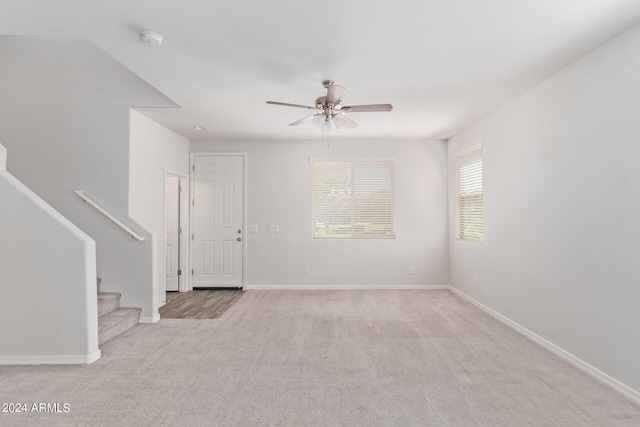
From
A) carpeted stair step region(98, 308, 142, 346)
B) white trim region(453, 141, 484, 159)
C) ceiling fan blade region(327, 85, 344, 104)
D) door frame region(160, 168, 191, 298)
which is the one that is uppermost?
ceiling fan blade region(327, 85, 344, 104)

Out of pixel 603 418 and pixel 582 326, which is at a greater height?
pixel 582 326

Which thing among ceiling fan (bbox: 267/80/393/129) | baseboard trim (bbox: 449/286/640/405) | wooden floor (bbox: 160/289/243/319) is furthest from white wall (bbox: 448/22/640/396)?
wooden floor (bbox: 160/289/243/319)

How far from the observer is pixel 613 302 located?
2.54m

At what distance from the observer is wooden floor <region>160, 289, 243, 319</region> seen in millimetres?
4445

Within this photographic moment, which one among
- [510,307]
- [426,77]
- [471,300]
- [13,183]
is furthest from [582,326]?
[13,183]

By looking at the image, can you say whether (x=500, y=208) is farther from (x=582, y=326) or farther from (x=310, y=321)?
(x=310, y=321)

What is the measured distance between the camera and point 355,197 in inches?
237

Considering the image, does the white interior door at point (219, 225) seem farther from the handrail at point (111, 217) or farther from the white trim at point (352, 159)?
the handrail at point (111, 217)

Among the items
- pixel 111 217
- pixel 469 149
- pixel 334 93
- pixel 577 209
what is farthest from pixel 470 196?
pixel 111 217

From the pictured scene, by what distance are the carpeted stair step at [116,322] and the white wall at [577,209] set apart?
4.22m

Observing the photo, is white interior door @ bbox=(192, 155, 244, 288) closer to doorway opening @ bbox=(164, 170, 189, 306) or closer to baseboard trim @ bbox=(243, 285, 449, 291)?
doorway opening @ bbox=(164, 170, 189, 306)

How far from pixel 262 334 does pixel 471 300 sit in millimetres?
3052

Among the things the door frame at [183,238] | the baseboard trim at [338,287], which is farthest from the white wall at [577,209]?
the door frame at [183,238]

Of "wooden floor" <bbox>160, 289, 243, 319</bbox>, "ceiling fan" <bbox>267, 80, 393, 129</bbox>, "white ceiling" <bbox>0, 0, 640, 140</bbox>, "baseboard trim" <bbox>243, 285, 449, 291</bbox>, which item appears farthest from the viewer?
"baseboard trim" <bbox>243, 285, 449, 291</bbox>
